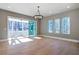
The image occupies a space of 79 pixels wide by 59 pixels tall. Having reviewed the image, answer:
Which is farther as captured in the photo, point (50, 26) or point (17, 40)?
point (50, 26)

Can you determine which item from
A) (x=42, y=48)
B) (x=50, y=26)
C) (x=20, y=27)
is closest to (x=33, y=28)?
(x=20, y=27)

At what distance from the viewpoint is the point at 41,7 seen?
3.08 meters

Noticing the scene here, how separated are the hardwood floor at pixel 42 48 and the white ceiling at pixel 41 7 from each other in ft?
2.67

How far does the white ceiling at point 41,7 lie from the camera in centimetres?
297

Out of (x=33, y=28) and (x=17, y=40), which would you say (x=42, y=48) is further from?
(x=17, y=40)

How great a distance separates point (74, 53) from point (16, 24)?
1730 millimetres

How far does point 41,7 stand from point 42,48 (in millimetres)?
1102

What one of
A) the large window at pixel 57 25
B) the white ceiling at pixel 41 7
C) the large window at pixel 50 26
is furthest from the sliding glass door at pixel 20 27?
the large window at pixel 57 25

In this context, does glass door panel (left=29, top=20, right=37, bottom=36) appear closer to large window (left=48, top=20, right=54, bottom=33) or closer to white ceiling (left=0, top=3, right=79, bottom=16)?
white ceiling (left=0, top=3, right=79, bottom=16)

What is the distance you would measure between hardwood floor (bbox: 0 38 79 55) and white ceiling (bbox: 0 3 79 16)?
812 mm

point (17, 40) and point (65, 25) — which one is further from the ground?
point (65, 25)

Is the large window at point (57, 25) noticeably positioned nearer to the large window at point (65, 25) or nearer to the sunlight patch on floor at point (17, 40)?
the large window at point (65, 25)

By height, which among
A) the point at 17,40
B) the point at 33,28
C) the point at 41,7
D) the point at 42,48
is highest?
the point at 41,7

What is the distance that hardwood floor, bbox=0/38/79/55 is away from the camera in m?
2.98
